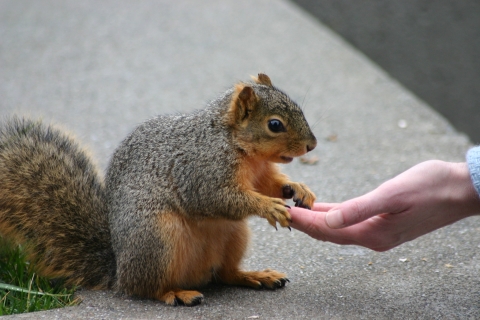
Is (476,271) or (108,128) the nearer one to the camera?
(476,271)

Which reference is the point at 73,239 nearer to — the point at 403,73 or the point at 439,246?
the point at 439,246

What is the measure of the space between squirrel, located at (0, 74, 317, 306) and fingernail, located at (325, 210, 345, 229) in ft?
0.48

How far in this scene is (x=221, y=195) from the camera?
2109 millimetres

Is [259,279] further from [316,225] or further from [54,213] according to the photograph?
[54,213]

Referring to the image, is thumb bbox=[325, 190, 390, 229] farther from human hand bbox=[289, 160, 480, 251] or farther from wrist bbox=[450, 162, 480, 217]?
wrist bbox=[450, 162, 480, 217]

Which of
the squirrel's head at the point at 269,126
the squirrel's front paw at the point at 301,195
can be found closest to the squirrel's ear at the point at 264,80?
the squirrel's head at the point at 269,126

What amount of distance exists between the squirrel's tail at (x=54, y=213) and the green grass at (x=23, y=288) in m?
0.05

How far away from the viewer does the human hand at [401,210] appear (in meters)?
1.92

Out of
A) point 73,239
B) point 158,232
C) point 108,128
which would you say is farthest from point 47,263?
point 108,128

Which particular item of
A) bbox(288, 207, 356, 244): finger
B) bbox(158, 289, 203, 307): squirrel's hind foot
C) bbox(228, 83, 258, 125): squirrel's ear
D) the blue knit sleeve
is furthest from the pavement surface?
bbox(228, 83, 258, 125): squirrel's ear

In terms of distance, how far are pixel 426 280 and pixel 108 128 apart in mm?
2391

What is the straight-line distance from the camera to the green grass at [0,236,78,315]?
2.14 m

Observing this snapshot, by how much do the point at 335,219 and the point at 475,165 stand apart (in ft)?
1.50

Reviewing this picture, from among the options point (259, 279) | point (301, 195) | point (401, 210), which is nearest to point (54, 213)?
point (259, 279)
